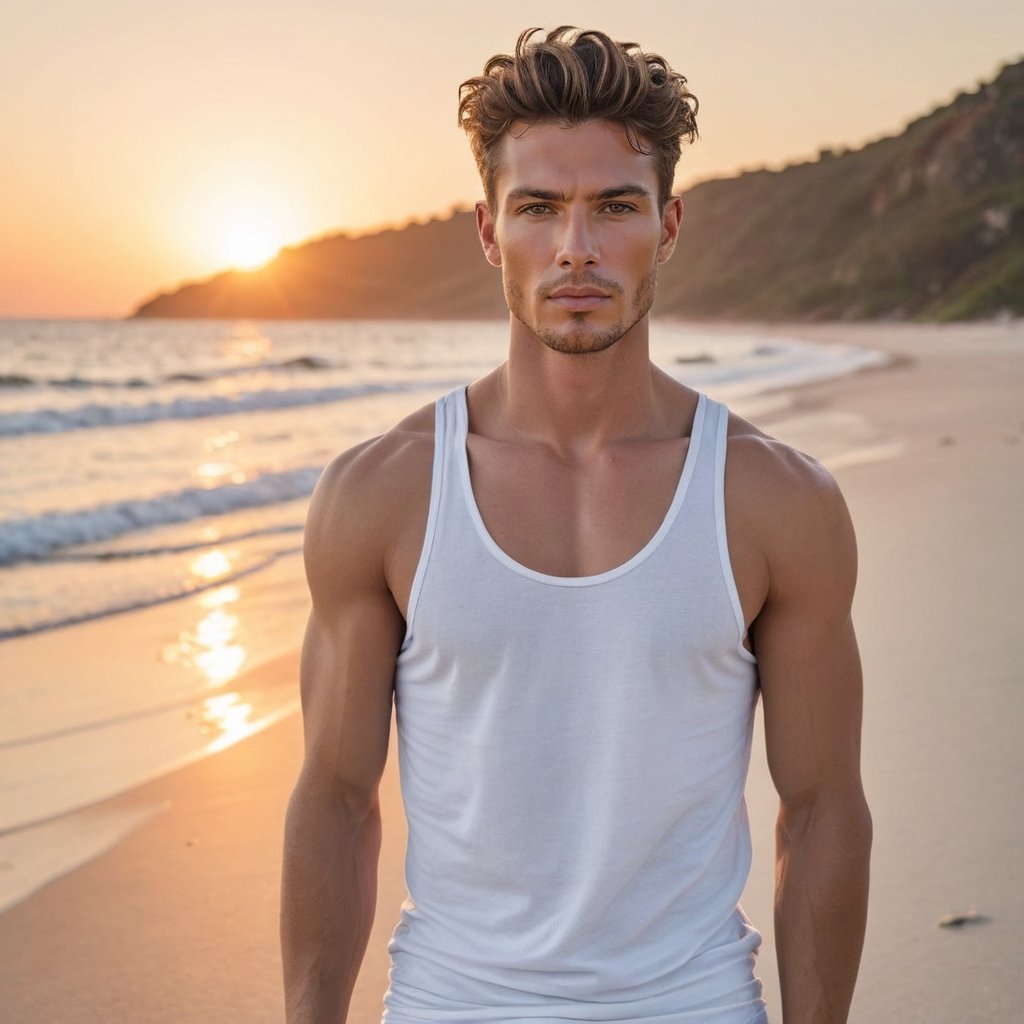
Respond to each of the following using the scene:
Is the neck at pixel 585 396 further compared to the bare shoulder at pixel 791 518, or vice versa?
the neck at pixel 585 396

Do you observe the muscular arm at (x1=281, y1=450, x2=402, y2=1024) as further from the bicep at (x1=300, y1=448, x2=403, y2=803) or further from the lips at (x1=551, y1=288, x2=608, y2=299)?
the lips at (x1=551, y1=288, x2=608, y2=299)

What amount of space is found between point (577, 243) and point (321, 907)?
3.83ft

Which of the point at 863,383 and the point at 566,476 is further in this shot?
the point at 863,383

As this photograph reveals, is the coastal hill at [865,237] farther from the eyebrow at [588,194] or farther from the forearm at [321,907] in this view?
the forearm at [321,907]

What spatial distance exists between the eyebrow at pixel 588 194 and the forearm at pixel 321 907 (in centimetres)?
106

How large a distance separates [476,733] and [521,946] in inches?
13.4

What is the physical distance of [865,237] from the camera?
92.8 metres

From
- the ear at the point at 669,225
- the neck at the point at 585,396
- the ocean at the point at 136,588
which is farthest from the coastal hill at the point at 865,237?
the neck at the point at 585,396

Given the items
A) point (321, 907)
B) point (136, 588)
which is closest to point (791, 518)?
point (321, 907)

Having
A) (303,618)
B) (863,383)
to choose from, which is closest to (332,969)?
(303,618)

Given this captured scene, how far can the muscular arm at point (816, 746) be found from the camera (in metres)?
2.03

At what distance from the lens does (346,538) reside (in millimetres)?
2068

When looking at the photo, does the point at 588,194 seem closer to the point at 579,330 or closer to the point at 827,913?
the point at 579,330

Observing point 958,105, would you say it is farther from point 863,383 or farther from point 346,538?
point 346,538
